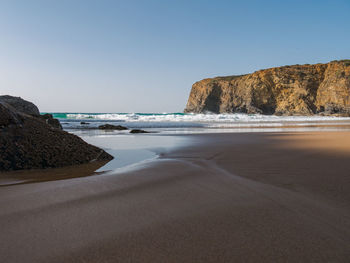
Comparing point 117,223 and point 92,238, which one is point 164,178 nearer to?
point 117,223

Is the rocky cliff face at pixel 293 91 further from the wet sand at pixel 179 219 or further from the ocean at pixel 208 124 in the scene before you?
the wet sand at pixel 179 219

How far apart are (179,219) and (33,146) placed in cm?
229

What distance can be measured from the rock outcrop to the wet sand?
0.78m

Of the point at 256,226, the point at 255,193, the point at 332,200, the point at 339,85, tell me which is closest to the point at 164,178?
the point at 255,193

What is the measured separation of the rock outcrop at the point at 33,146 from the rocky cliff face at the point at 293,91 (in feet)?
164

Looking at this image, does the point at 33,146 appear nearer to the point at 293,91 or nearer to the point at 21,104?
the point at 21,104

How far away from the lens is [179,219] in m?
1.33

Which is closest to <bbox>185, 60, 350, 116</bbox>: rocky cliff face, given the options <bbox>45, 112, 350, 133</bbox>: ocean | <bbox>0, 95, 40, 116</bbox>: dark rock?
<bbox>45, 112, 350, 133</bbox>: ocean

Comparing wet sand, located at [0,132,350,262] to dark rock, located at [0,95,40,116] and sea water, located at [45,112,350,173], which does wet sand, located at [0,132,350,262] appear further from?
dark rock, located at [0,95,40,116]

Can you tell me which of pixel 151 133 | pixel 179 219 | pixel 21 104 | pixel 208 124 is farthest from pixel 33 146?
pixel 208 124

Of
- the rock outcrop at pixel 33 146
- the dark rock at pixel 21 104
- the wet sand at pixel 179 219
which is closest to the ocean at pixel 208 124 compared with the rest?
the dark rock at pixel 21 104

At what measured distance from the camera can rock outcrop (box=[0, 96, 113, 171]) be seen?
2.64 m

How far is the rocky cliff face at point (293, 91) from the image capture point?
45.6 metres

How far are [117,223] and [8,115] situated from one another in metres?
2.40
